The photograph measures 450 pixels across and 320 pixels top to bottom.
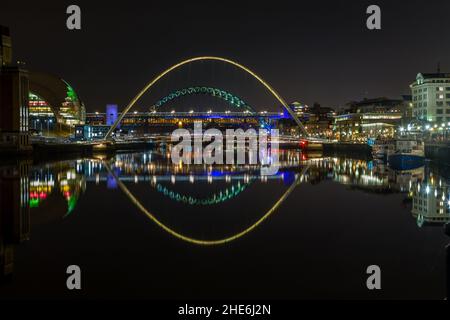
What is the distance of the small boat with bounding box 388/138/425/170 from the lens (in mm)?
41188

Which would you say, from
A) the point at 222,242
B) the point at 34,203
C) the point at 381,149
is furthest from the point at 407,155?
the point at 222,242

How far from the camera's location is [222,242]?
483 inches

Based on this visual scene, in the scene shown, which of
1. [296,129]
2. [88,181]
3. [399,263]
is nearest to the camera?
[399,263]

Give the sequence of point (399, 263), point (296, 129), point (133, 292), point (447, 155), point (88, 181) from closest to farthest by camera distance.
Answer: point (133, 292) < point (399, 263) < point (88, 181) < point (447, 155) < point (296, 129)

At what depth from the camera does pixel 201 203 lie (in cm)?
1959

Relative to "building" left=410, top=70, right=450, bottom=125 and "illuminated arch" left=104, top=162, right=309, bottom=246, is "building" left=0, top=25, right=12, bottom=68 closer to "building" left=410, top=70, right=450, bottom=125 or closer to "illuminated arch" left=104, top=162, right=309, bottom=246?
"illuminated arch" left=104, top=162, right=309, bottom=246

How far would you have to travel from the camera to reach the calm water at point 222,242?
8602 mm

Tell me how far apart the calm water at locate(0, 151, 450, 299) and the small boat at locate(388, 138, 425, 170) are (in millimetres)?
17910

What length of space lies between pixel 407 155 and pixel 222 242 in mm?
33093

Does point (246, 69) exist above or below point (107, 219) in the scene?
above

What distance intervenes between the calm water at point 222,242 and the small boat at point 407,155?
17910 mm
